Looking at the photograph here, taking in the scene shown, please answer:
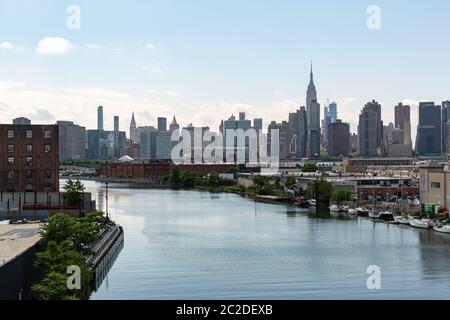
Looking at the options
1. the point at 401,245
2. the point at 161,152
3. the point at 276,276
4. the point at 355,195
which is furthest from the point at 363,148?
the point at 276,276

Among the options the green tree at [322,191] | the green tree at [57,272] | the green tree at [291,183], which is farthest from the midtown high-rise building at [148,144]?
the green tree at [57,272]

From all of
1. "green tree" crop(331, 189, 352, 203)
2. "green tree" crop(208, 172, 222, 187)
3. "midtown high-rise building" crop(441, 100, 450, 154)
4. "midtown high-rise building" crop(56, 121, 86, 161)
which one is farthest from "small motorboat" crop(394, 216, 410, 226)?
"midtown high-rise building" crop(441, 100, 450, 154)

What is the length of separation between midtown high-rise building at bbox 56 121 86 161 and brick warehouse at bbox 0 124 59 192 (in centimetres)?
3927

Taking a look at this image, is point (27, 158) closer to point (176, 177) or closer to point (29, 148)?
point (29, 148)

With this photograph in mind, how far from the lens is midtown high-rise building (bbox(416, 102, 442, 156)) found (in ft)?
220

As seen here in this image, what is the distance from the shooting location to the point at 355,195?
92.2ft

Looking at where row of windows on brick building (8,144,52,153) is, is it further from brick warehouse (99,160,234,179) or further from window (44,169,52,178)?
brick warehouse (99,160,234,179)

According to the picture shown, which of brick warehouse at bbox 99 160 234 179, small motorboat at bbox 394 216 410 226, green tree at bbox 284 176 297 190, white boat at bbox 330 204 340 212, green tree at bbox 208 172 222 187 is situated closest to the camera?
small motorboat at bbox 394 216 410 226

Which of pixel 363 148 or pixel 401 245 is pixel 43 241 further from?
pixel 363 148

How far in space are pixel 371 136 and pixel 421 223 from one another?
208 ft

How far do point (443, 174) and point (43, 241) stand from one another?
13.8 meters

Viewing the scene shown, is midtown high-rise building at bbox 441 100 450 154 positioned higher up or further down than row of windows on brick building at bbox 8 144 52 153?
higher up

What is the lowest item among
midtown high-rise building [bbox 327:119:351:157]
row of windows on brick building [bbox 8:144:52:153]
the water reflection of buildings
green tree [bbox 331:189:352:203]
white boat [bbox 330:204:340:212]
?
the water reflection of buildings

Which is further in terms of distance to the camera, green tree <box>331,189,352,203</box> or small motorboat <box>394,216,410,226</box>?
green tree <box>331,189,352,203</box>
